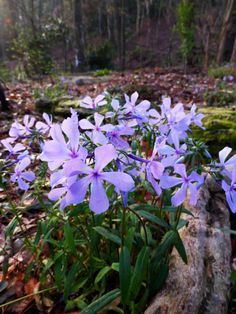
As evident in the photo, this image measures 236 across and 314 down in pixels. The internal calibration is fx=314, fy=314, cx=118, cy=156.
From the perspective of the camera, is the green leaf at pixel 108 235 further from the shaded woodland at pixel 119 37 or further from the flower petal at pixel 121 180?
the shaded woodland at pixel 119 37

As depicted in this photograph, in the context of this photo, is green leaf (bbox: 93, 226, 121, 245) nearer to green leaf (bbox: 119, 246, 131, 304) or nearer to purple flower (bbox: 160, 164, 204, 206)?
green leaf (bbox: 119, 246, 131, 304)

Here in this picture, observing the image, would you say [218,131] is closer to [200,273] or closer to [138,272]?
[200,273]

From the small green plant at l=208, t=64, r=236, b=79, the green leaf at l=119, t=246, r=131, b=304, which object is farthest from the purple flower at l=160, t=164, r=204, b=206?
the small green plant at l=208, t=64, r=236, b=79

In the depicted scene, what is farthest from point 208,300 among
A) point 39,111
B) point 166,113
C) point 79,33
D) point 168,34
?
point 168,34

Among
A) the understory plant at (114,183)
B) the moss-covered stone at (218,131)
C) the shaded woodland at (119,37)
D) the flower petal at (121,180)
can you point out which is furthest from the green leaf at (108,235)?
the shaded woodland at (119,37)

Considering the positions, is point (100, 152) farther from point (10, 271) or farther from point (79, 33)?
point (79, 33)
